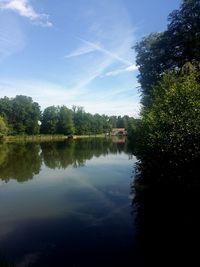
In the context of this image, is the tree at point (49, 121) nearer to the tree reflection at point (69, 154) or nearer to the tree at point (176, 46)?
the tree reflection at point (69, 154)

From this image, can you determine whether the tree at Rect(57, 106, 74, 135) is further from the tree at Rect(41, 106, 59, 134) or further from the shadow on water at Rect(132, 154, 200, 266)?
the shadow on water at Rect(132, 154, 200, 266)

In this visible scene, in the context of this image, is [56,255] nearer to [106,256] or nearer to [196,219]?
[106,256]

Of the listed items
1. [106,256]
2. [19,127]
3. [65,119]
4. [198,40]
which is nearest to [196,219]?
[106,256]

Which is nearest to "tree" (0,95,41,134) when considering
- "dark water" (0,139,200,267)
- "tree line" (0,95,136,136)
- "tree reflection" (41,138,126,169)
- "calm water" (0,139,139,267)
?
"tree line" (0,95,136,136)

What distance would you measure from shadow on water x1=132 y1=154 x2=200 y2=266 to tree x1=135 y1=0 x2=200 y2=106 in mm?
17620

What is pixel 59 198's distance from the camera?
65.7 feet

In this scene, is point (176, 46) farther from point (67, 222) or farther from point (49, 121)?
point (49, 121)

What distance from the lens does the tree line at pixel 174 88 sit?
15427 mm

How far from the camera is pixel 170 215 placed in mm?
15141

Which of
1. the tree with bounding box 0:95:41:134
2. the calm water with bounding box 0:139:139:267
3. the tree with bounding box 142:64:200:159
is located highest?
the tree with bounding box 0:95:41:134

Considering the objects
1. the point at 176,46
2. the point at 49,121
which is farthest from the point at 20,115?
the point at 176,46

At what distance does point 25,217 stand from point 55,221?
157cm

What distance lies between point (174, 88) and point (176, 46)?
21.6 metres

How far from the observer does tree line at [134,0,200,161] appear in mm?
15427
